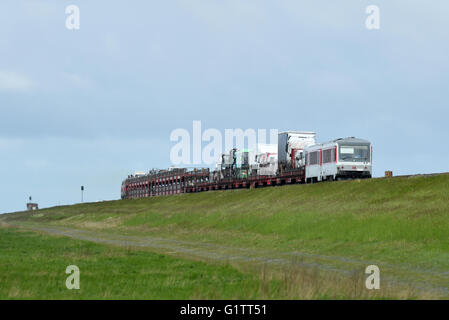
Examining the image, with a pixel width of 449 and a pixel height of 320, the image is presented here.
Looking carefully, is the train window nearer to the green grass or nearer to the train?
the train

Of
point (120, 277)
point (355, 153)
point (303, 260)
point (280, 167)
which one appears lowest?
point (303, 260)

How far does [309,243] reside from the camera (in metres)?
34.2

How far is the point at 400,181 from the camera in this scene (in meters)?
45.2

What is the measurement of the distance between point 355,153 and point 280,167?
15.3 meters

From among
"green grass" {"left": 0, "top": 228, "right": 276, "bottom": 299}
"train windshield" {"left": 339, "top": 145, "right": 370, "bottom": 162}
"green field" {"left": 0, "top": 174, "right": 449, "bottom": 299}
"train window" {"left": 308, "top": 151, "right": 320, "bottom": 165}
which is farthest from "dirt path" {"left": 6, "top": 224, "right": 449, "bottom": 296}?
"train window" {"left": 308, "top": 151, "right": 320, "bottom": 165}

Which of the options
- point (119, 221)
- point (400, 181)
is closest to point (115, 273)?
point (400, 181)

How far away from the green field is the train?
3.05 meters

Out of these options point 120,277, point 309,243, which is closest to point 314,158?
point 309,243

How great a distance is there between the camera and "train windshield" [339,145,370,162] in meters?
53.8

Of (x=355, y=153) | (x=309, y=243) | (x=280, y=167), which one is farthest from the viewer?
(x=280, y=167)

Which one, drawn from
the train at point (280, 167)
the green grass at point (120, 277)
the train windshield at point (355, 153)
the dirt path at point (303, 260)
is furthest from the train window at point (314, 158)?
the green grass at point (120, 277)

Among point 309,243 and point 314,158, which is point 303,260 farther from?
point 314,158
